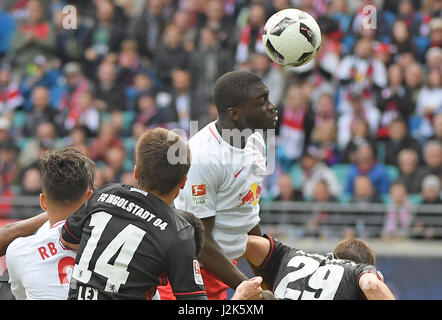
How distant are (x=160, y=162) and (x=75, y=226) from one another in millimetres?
606

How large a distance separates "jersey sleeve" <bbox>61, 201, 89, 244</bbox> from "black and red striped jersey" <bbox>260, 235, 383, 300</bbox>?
1.75m

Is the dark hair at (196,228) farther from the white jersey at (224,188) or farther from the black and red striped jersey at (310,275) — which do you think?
the white jersey at (224,188)

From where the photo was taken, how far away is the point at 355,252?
591 centimetres

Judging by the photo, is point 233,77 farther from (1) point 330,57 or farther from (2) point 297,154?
(1) point 330,57

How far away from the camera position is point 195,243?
4652mm

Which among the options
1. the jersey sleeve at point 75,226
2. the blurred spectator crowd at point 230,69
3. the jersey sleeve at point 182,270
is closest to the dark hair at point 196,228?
the jersey sleeve at point 182,270

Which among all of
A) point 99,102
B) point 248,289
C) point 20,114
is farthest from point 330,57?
point 248,289

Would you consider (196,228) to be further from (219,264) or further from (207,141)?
(207,141)

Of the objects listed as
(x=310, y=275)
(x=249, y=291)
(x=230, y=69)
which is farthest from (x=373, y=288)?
(x=230, y=69)

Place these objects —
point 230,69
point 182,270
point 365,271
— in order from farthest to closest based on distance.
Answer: point 230,69, point 365,271, point 182,270

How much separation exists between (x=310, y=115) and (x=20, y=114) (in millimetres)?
4756

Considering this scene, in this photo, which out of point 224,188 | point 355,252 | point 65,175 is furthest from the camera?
point 224,188

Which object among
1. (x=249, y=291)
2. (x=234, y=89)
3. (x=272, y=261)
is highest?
(x=234, y=89)

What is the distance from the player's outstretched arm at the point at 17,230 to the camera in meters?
5.02
